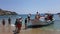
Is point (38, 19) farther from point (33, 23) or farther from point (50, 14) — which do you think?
point (50, 14)

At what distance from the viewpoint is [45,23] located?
14211mm

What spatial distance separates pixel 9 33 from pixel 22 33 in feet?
2.41

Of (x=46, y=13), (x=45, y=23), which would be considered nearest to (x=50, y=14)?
(x=46, y=13)

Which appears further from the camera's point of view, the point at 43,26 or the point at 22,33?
the point at 43,26

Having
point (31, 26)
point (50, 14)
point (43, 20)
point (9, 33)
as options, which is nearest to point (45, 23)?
point (43, 20)

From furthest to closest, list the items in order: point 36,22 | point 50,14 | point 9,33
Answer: point 50,14 → point 36,22 → point 9,33

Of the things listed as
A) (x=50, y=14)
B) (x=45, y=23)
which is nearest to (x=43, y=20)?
(x=45, y=23)

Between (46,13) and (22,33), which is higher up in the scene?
(46,13)

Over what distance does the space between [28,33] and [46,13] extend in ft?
25.2

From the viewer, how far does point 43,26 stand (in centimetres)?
1387

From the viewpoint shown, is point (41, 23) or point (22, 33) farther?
point (41, 23)

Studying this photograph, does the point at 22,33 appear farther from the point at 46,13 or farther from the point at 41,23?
the point at 46,13

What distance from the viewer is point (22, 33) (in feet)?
33.8

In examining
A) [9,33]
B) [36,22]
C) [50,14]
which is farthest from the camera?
[50,14]
